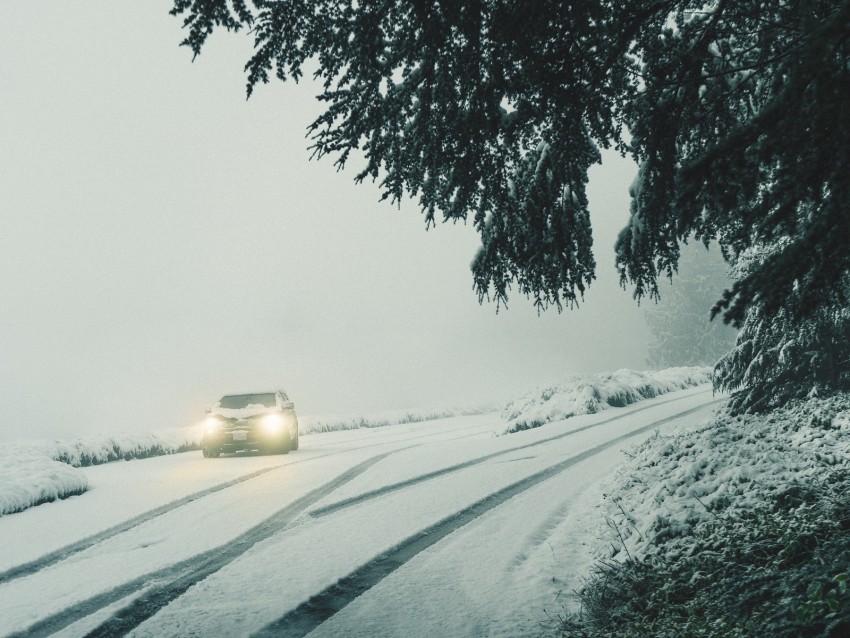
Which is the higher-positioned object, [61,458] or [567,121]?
[567,121]

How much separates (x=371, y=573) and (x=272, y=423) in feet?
31.8

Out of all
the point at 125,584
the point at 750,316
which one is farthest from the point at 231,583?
the point at 750,316

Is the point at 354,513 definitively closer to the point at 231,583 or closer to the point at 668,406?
the point at 231,583

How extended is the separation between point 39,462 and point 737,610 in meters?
10.6

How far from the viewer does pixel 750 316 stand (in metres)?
9.11

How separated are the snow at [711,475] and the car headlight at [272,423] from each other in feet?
29.1

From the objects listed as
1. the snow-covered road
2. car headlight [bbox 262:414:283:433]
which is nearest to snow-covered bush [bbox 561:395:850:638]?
the snow-covered road

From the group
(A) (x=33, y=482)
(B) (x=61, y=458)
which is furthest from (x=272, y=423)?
(A) (x=33, y=482)

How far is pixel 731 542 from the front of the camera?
3955 millimetres

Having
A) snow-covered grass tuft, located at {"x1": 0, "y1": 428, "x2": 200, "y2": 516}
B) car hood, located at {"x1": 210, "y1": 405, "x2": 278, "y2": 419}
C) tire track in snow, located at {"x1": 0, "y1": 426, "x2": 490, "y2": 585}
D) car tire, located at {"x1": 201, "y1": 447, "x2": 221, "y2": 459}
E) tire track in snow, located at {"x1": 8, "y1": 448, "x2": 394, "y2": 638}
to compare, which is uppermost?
car hood, located at {"x1": 210, "y1": 405, "x2": 278, "y2": 419}

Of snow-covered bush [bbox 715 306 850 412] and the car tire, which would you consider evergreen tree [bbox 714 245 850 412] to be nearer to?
snow-covered bush [bbox 715 306 850 412]

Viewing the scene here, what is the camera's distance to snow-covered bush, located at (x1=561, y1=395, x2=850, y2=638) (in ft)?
9.44

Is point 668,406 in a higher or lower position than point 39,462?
lower

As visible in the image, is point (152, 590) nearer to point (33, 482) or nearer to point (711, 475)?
A: point (711, 475)
